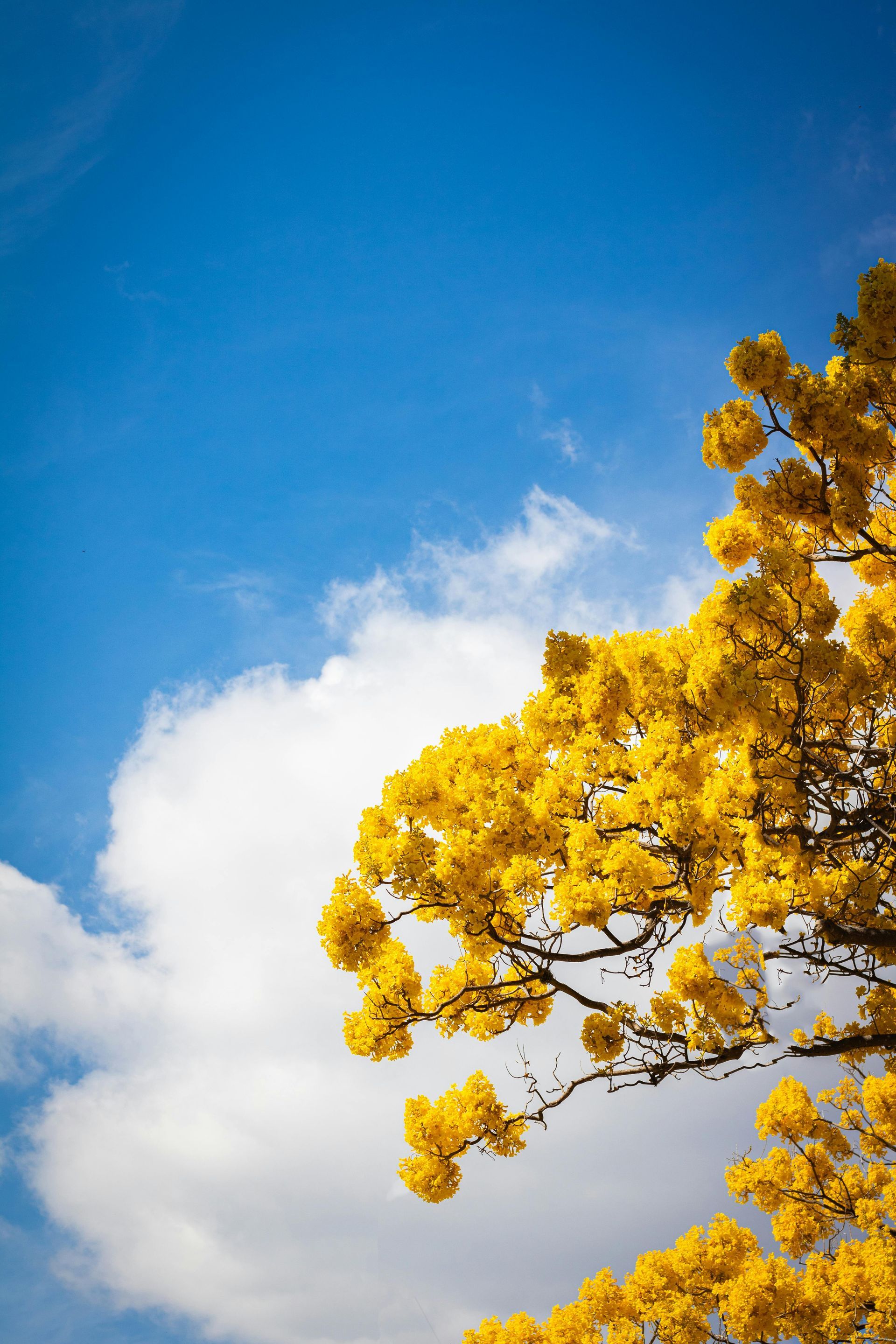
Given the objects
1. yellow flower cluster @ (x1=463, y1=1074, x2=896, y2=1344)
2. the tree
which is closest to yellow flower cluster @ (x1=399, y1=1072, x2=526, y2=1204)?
the tree

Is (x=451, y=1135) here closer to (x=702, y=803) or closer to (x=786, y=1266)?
(x=702, y=803)

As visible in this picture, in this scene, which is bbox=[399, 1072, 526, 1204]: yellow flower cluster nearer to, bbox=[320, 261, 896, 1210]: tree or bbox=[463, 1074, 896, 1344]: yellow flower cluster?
bbox=[320, 261, 896, 1210]: tree

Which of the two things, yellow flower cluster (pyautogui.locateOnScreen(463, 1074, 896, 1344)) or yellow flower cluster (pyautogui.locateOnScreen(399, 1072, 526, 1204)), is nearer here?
yellow flower cluster (pyautogui.locateOnScreen(399, 1072, 526, 1204))

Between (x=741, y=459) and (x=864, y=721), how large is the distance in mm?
2461

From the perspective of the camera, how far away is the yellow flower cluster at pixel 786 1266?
1048 cm

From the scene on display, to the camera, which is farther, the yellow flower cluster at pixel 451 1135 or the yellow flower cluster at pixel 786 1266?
the yellow flower cluster at pixel 786 1266

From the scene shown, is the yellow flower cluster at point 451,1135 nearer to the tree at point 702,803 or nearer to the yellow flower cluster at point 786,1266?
the tree at point 702,803

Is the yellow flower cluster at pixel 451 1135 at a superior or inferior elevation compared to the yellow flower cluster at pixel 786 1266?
superior

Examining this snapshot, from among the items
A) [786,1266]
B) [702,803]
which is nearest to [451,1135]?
[702,803]

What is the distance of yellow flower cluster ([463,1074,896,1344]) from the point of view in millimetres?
10484

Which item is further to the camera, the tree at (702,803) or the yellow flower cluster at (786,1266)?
the yellow flower cluster at (786,1266)

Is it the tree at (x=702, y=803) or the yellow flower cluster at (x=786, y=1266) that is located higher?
the tree at (x=702, y=803)

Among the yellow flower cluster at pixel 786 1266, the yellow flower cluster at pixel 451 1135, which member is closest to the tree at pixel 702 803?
the yellow flower cluster at pixel 451 1135

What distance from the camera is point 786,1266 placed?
11.6m
